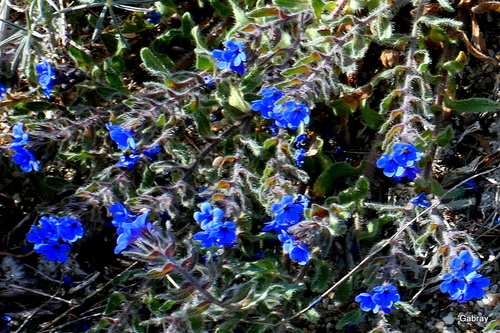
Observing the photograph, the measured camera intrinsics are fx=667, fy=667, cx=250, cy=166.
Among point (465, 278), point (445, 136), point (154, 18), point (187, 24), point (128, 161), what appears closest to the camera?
point (465, 278)

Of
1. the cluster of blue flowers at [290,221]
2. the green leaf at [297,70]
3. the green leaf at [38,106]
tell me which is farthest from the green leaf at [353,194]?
the green leaf at [38,106]

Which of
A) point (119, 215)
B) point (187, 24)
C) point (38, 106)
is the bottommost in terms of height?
point (119, 215)

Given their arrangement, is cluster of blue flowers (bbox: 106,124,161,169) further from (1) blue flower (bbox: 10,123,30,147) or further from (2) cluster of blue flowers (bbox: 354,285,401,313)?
(2) cluster of blue flowers (bbox: 354,285,401,313)

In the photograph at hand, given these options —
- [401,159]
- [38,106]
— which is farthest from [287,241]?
[38,106]

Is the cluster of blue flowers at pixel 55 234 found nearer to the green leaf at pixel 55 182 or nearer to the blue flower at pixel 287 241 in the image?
the green leaf at pixel 55 182

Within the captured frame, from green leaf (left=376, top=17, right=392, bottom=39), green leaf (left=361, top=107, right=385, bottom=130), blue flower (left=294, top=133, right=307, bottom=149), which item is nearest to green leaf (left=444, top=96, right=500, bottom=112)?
green leaf (left=361, top=107, right=385, bottom=130)

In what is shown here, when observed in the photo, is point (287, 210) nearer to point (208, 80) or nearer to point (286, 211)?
point (286, 211)

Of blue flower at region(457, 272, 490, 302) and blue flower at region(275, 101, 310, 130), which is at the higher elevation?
blue flower at region(275, 101, 310, 130)
